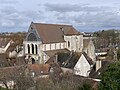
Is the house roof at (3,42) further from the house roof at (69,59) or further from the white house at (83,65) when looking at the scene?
the white house at (83,65)

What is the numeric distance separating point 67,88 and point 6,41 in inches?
2081

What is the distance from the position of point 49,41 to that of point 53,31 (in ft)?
13.9

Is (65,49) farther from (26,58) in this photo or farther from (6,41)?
(6,41)

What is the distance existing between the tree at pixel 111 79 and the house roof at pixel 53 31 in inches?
1460

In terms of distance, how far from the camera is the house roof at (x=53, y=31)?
56906 millimetres

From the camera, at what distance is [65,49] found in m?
61.4

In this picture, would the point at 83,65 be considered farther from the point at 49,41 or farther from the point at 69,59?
the point at 49,41

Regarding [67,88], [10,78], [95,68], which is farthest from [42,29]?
[67,88]


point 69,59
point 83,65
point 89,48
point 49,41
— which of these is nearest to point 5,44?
point 49,41

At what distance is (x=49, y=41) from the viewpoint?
188 feet

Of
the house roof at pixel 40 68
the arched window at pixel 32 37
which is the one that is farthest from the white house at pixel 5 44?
the house roof at pixel 40 68

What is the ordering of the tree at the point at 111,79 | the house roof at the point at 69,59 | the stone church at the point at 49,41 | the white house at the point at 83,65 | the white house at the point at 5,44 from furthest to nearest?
1. the white house at the point at 5,44
2. the stone church at the point at 49,41
3. the house roof at the point at 69,59
4. the white house at the point at 83,65
5. the tree at the point at 111,79

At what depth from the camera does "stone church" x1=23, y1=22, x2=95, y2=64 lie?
55.8m

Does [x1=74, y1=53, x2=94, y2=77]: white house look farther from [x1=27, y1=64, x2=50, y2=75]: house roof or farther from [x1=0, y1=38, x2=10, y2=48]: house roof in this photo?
[x1=0, y1=38, x2=10, y2=48]: house roof
